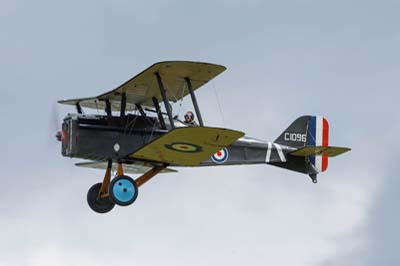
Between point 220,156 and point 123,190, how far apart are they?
2489mm

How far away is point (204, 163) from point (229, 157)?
23.8 inches

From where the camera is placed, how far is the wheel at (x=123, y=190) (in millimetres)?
20719

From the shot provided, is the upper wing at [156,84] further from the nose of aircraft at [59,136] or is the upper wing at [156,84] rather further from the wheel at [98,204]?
the wheel at [98,204]

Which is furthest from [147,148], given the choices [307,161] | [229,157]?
[307,161]

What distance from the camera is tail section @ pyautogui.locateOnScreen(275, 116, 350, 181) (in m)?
23.4

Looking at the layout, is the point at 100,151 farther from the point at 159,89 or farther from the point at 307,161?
the point at 307,161

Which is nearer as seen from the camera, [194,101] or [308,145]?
[194,101]

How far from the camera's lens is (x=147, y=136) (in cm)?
2108

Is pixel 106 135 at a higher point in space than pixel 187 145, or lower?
higher

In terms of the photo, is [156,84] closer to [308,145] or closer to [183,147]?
[183,147]

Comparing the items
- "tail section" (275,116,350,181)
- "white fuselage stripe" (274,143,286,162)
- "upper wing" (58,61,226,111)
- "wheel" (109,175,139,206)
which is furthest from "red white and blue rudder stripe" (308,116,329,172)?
"wheel" (109,175,139,206)

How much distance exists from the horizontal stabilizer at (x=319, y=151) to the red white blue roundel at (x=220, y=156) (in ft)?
7.01

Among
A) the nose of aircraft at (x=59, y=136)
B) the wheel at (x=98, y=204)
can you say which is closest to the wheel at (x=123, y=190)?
the wheel at (x=98, y=204)

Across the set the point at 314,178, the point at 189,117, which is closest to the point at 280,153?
the point at 314,178
